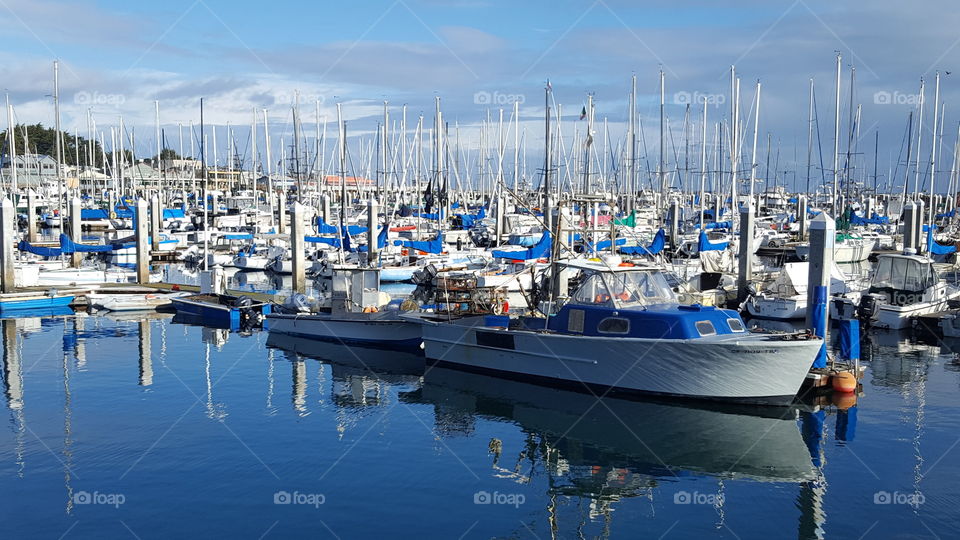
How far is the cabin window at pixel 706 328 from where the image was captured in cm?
2014

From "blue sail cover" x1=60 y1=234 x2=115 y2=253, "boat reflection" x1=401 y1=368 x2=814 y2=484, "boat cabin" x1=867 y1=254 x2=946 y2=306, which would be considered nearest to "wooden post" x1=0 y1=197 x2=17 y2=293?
"blue sail cover" x1=60 y1=234 x2=115 y2=253

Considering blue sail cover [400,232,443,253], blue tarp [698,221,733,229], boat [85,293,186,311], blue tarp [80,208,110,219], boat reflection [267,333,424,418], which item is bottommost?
boat reflection [267,333,424,418]

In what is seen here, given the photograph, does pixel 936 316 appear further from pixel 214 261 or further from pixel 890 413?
pixel 214 261

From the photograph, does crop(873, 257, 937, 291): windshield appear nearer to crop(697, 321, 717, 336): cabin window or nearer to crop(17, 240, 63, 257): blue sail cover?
crop(697, 321, 717, 336): cabin window

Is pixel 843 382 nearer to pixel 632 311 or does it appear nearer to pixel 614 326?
pixel 632 311

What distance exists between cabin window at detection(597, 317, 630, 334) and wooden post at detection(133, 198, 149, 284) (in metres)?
30.1

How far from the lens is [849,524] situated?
13.8 meters

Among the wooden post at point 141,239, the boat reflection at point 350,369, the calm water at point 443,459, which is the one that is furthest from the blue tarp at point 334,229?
the calm water at point 443,459

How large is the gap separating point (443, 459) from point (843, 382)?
10551 millimetres

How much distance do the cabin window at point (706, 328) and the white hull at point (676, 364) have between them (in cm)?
25

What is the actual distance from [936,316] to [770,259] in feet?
97.4

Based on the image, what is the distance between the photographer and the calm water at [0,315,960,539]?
45.6ft

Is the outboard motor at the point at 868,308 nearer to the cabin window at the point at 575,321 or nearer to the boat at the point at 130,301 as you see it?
the cabin window at the point at 575,321

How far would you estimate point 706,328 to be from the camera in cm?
Result: 2025
